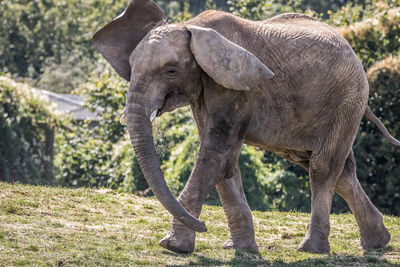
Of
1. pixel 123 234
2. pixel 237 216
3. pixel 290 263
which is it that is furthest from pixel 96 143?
pixel 290 263

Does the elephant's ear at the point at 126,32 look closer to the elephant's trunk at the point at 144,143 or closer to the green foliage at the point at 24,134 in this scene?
the elephant's trunk at the point at 144,143

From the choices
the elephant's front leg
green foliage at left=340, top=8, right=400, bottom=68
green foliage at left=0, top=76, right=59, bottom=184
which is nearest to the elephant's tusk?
the elephant's front leg

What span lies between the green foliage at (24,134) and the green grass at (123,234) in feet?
14.5

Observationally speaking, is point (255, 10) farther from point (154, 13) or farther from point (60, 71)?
point (60, 71)

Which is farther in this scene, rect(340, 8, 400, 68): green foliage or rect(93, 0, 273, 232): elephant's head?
rect(340, 8, 400, 68): green foliage

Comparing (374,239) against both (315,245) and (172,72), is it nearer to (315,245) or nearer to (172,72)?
(315,245)

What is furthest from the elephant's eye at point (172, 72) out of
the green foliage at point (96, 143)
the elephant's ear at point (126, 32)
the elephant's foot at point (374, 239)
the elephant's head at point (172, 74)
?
the green foliage at point (96, 143)

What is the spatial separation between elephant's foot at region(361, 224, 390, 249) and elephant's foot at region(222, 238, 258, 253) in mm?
1351

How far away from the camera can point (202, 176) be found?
27.1ft

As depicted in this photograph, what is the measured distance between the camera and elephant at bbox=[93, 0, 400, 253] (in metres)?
8.02

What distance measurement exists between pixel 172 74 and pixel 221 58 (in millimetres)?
476

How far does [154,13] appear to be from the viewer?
863 cm

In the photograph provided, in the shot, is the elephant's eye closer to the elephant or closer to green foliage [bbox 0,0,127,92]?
the elephant

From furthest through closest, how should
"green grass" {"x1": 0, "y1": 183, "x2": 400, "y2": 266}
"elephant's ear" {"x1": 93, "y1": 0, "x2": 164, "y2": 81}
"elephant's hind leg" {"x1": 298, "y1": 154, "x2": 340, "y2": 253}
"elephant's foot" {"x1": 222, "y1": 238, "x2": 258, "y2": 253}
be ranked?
"elephant's hind leg" {"x1": 298, "y1": 154, "x2": 340, "y2": 253} < "elephant's foot" {"x1": 222, "y1": 238, "x2": 258, "y2": 253} < "elephant's ear" {"x1": 93, "y1": 0, "x2": 164, "y2": 81} < "green grass" {"x1": 0, "y1": 183, "x2": 400, "y2": 266}
